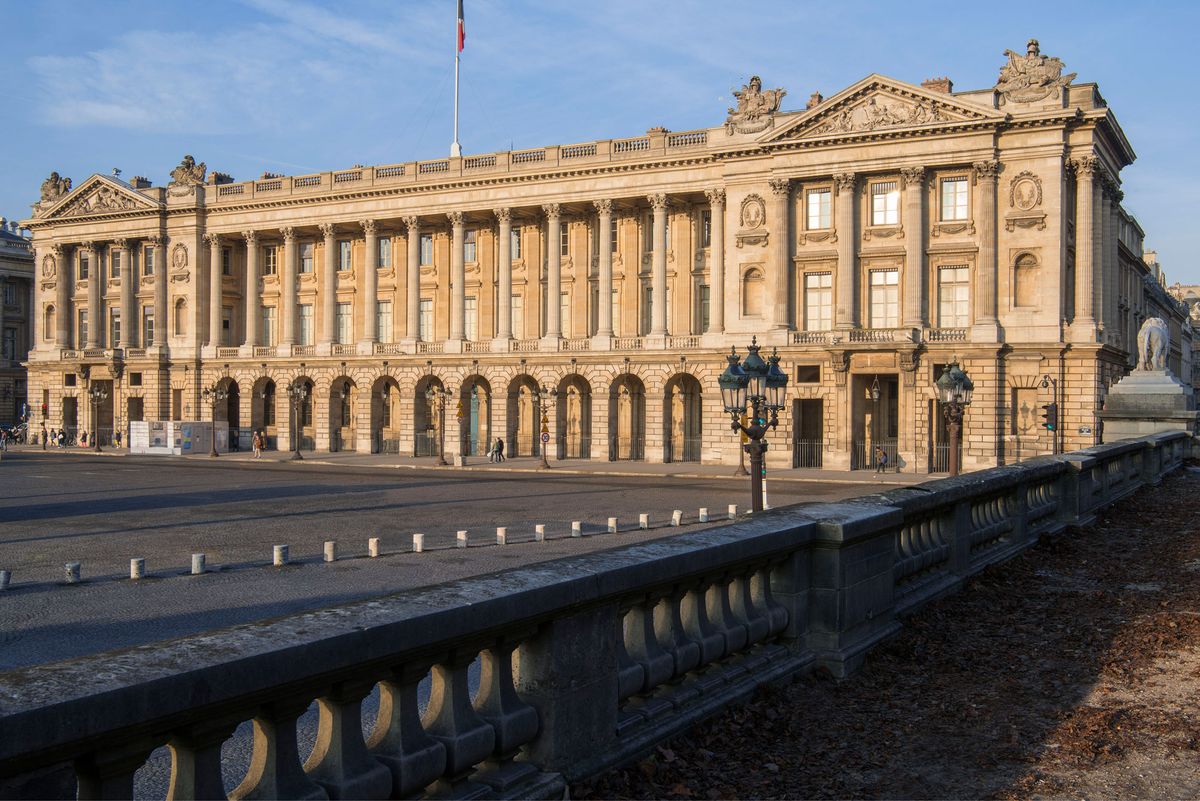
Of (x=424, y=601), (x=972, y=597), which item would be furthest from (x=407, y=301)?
(x=424, y=601)

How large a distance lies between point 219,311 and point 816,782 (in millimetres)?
75818

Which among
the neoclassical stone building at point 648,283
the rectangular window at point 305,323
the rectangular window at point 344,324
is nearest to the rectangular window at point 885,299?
the neoclassical stone building at point 648,283

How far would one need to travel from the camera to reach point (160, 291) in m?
76.7

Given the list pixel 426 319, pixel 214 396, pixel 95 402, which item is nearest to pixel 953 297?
pixel 426 319

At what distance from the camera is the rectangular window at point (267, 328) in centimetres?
7575

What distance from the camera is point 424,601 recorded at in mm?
4449

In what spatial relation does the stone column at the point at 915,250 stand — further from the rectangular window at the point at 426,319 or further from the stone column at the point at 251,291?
Result: the stone column at the point at 251,291

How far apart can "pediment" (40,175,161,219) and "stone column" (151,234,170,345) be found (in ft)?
8.26

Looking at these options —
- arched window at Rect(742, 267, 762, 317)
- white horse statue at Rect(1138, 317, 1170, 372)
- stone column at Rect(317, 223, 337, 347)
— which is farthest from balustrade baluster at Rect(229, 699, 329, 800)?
stone column at Rect(317, 223, 337, 347)

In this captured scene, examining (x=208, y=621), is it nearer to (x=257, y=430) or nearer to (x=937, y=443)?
(x=937, y=443)

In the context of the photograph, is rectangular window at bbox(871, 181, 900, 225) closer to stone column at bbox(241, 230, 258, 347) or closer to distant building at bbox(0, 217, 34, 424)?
stone column at bbox(241, 230, 258, 347)

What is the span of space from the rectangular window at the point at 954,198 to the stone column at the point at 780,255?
7.72 metres

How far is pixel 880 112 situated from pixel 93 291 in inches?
2295

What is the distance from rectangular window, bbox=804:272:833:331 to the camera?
181 feet
